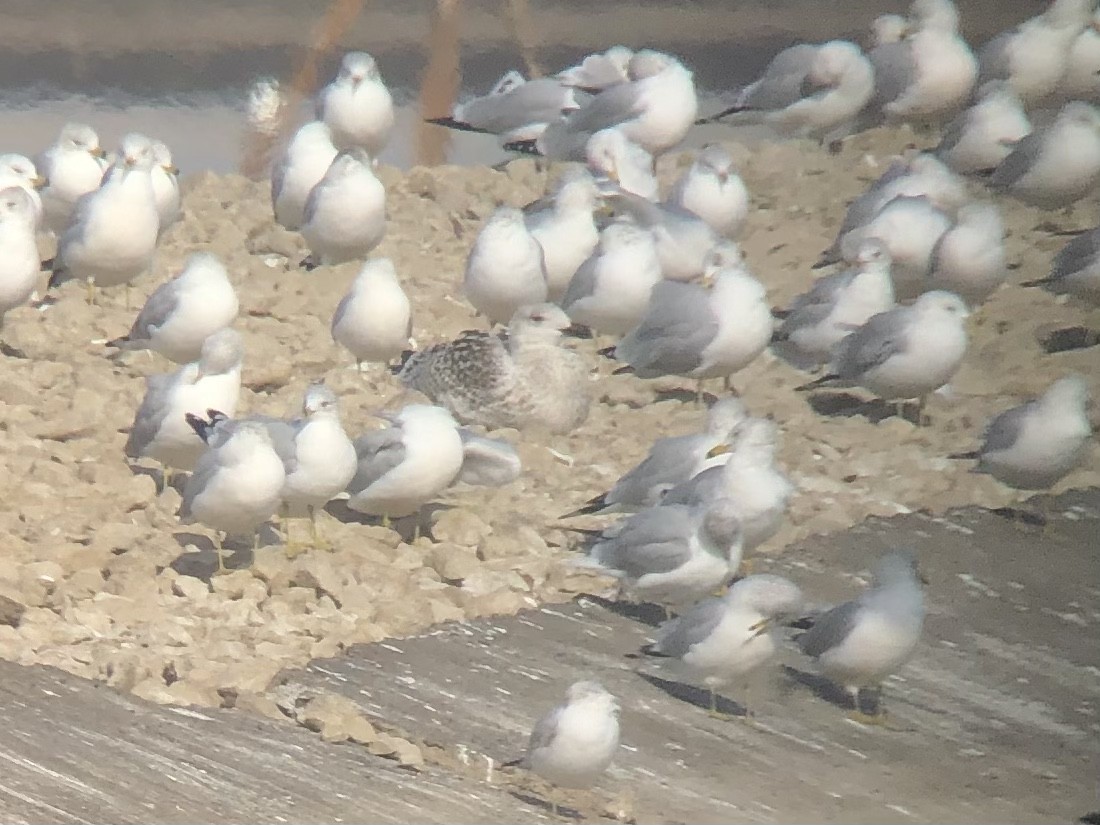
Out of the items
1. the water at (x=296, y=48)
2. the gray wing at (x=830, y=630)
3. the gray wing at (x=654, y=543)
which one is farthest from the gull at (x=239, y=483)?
the water at (x=296, y=48)

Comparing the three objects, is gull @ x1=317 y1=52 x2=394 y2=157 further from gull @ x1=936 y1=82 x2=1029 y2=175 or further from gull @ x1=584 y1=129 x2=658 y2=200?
gull @ x1=936 y1=82 x2=1029 y2=175

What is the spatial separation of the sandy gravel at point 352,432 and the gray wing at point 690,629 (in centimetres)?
60

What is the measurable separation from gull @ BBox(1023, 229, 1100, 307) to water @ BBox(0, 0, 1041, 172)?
135 inches

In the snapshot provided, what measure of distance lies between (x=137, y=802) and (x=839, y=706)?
76.1 inches

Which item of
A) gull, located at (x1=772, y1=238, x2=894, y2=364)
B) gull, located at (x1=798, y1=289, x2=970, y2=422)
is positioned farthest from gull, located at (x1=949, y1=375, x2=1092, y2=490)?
gull, located at (x1=772, y1=238, x2=894, y2=364)

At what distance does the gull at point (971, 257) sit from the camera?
820 centimetres

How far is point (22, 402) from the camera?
6.65 m

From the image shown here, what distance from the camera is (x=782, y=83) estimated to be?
10602 mm

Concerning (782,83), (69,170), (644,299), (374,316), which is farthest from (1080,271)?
(69,170)

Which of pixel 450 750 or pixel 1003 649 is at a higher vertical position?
pixel 1003 649

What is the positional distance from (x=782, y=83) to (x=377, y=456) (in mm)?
5454

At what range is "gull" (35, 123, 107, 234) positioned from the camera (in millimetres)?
8719

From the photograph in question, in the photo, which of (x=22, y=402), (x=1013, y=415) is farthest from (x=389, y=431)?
(x=1013, y=415)

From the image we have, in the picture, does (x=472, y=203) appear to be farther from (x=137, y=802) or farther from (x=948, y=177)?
(x=137, y=802)
